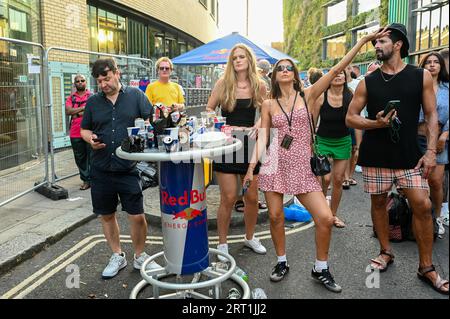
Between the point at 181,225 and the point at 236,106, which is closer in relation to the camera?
the point at 181,225

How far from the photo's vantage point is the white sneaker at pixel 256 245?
4.20 metres

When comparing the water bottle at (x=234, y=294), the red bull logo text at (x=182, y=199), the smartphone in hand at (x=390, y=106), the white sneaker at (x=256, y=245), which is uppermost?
the smartphone in hand at (x=390, y=106)

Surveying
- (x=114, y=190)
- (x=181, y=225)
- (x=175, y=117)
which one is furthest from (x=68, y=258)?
(x=175, y=117)

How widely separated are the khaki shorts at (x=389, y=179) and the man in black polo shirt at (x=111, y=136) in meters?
1.96

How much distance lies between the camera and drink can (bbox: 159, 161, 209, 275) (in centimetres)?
299

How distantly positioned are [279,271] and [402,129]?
61.8 inches

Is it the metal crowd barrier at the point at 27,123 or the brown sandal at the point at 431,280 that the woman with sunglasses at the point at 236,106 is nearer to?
the brown sandal at the point at 431,280

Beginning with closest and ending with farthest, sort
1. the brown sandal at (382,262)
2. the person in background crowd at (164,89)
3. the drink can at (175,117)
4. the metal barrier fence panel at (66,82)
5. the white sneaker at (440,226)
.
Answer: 1. the drink can at (175,117)
2. the brown sandal at (382,262)
3. the white sneaker at (440,226)
4. the person in background crowd at (164,89)
5. the metal barrier fence panel at (66,82)

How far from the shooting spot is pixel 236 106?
154 inches

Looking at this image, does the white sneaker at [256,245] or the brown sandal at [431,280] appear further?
the white sneaker at [256,245]

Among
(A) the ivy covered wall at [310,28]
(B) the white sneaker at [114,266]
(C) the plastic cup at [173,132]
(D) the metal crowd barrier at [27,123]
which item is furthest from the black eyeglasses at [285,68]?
(A) the ivy covered wall at [310,28]

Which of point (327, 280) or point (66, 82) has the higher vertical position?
point (66, 82)

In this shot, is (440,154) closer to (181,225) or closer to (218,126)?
(218,126)

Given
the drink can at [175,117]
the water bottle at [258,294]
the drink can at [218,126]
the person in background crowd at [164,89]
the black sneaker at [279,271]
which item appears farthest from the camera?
the person in background crowd at [164,89]
